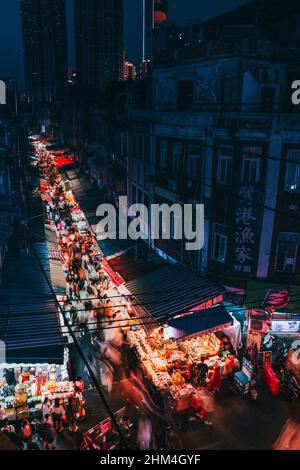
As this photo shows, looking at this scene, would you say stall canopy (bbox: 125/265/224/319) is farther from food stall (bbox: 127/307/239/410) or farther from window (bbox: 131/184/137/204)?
window (bbox: 131/184/137/204)

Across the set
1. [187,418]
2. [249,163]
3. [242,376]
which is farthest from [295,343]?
[249,163]

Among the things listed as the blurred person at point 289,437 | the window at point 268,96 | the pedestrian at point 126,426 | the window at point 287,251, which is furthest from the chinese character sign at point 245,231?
the pedestrian at point 126,426

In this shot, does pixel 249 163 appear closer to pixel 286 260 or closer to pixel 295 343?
→ pixel 286 260

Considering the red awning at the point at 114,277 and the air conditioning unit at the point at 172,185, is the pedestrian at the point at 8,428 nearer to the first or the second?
the red awning at the point at 114,277

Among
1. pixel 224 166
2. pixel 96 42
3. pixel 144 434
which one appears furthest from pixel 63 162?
pixel 96 42

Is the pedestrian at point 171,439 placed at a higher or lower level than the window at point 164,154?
lower

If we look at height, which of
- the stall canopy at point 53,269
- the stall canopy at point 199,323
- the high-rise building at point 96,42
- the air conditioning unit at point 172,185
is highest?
the high-rise building at point 96,42

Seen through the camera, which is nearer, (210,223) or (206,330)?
(206,330)
